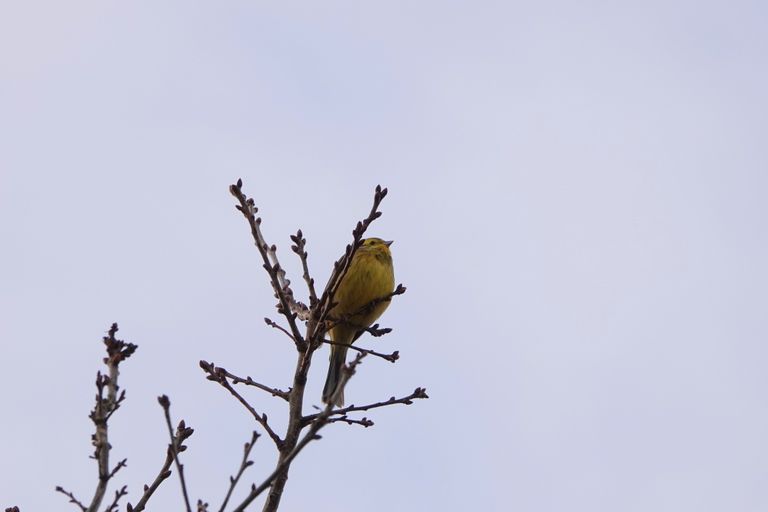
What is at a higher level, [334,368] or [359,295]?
[359,295]

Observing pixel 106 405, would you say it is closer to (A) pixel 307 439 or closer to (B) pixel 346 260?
(A) pixel 307 439

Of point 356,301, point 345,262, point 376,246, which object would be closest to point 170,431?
point 345,262

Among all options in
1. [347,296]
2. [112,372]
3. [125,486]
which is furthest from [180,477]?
[347,296]

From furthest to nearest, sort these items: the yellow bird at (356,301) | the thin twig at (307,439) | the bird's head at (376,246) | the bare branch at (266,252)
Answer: the bird's head at (376,246) → the yellow bird at (356,301) → the bare branch at (266,252) → the thin twig at (307,439)

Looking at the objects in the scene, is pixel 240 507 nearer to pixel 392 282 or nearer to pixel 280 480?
pixel 280 480

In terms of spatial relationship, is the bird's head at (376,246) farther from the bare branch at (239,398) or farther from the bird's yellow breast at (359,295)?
the bare branch at (239,398)

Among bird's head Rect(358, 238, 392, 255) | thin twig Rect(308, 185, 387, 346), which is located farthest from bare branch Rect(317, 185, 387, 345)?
bird's head Rect(358, 238, 392, 255)

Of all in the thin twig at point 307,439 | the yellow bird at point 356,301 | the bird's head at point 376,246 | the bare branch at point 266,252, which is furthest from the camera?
the bird's head at point 376,246

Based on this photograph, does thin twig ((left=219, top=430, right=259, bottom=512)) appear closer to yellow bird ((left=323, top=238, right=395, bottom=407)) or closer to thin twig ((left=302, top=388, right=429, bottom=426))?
thin twig ((left=302, top=388, right=429, bottom=426))

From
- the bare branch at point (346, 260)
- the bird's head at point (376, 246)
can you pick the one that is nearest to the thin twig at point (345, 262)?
the bare branch at point (346, 260)

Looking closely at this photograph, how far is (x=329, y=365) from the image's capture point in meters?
8.12

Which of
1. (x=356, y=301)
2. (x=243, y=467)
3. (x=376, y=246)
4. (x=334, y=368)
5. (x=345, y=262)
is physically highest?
(x=376, y=246)

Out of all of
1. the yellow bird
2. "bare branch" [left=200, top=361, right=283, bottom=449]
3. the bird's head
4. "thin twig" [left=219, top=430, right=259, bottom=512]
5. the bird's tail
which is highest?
the bird's head

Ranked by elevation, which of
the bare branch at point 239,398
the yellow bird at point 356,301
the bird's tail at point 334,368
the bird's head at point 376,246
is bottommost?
the bare branch at point 239,398
